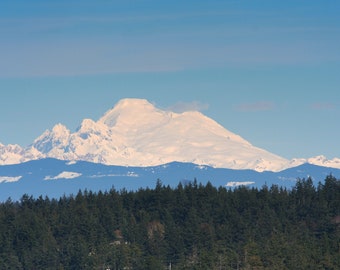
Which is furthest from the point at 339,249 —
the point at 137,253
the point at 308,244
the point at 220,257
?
the point at 137,253

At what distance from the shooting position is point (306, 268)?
176125 millimetres

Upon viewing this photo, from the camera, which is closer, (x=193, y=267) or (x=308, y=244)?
(x=193, y=267)

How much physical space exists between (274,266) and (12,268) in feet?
149

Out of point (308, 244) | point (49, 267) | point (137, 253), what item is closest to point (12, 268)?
point (49, 267)

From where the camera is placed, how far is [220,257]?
18000 centimetres

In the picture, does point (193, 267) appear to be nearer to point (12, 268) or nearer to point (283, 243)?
point (283, 243)

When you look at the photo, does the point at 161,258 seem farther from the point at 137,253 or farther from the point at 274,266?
the point at 274,266

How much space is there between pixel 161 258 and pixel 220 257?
21430 mm

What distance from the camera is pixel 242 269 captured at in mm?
179625

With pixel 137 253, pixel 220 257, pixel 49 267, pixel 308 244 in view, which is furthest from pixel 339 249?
pixel 49 267

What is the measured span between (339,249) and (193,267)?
974 inches

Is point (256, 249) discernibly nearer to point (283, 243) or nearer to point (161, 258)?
point (283, 243)

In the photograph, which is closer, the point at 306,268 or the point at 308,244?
the point at 306,268

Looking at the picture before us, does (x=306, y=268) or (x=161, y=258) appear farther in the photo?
(x=161, y=258)
